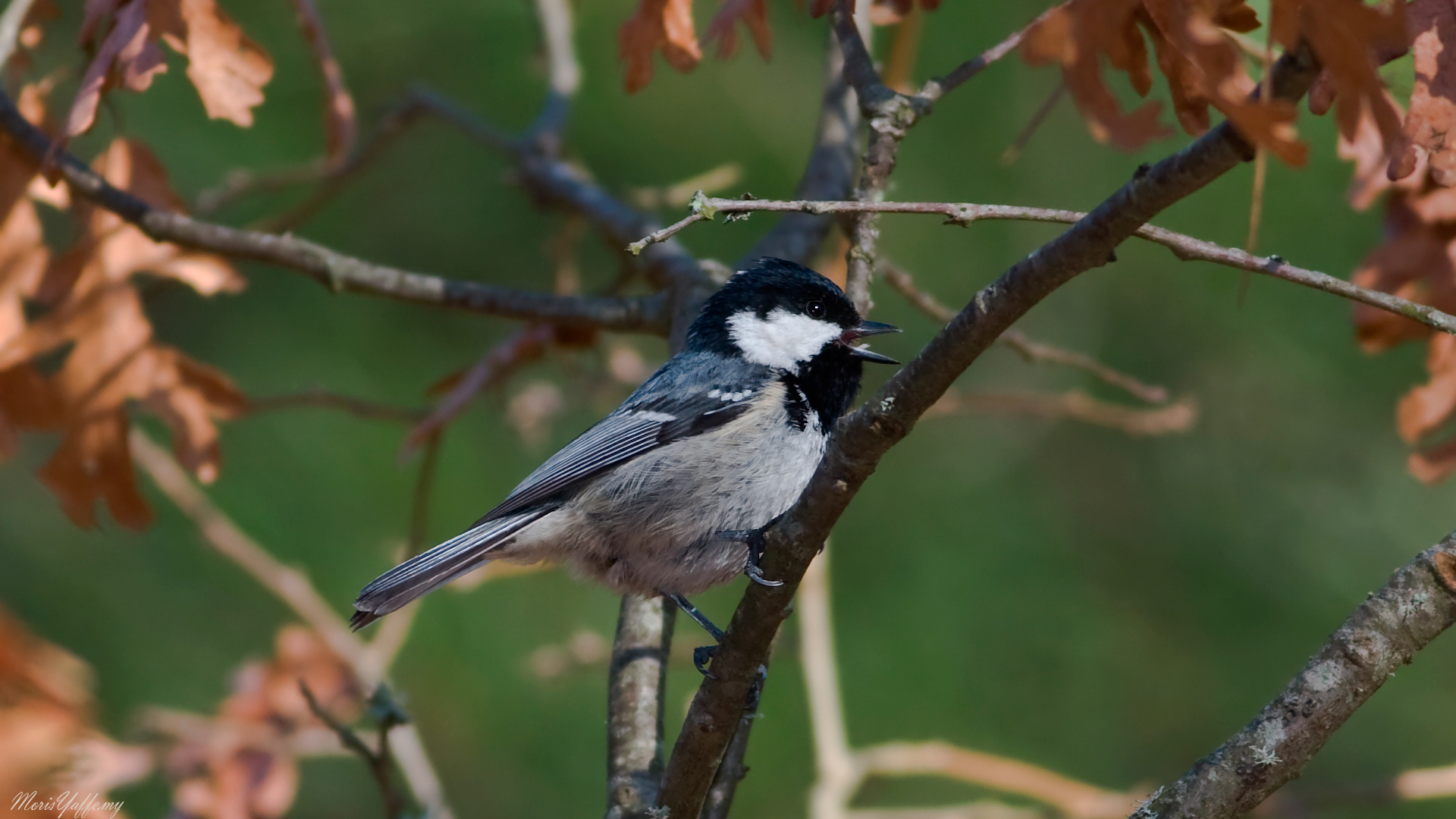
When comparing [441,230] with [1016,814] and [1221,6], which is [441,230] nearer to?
[1016,814]

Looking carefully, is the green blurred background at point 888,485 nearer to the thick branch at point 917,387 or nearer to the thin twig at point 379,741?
the thin twig at point 379,741

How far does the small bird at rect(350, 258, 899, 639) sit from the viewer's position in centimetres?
257

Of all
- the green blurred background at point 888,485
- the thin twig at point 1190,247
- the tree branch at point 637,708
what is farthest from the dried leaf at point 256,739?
the thin twig at point 1190,247

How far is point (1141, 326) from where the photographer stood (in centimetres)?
498

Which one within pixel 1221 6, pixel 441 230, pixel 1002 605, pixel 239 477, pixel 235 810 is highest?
pixel 441 230

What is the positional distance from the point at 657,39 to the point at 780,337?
0.89 metres

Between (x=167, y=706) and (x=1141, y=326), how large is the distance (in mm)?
4222

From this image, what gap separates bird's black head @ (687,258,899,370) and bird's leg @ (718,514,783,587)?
1.63ft

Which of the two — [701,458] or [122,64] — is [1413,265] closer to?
[701,458]

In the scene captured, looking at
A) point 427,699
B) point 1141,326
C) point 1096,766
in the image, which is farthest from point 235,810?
point 1141,326

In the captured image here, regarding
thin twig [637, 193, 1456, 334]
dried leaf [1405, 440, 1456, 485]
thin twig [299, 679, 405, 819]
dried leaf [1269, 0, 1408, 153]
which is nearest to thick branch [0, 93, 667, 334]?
thin twig [299, 679, 405, 819]

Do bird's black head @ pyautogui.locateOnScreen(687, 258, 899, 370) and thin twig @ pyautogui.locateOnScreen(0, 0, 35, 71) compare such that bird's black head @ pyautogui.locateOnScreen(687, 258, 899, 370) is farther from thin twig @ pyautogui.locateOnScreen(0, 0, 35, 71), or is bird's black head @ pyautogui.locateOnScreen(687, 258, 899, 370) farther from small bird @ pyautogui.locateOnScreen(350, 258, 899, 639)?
thin twig @ pyautogui.locateOnScreen(0, 0, 35, 71)
